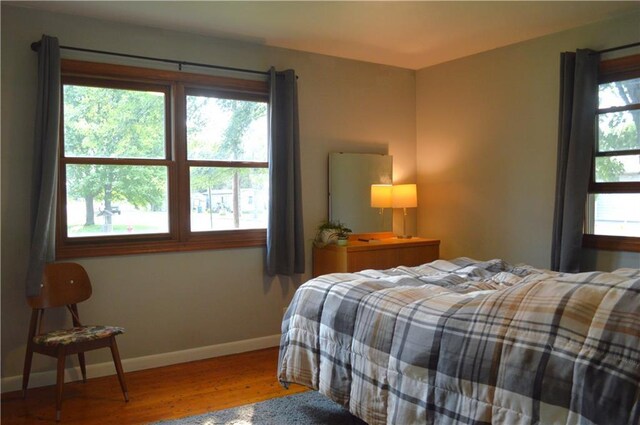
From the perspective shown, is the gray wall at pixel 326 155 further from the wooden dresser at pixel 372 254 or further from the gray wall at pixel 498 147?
the wooden dresser at pixel 372 254

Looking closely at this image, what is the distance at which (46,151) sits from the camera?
10.5 feet

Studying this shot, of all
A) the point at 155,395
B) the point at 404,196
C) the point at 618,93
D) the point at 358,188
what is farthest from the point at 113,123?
the point at 618,93

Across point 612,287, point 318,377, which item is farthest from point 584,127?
point 318,377

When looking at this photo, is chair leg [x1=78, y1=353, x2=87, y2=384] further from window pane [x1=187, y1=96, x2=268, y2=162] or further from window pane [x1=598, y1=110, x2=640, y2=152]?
window pane [x1=598, y1=110, x2=640, y2=152]

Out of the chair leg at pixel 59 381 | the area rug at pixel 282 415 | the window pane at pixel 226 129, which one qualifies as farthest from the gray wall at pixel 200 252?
the area rug at pixel 282 415

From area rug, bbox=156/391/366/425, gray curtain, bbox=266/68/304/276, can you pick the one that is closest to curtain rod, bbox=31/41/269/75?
gray curtain, bbox=266/68/304/276

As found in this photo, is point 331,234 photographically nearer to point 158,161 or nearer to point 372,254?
point 372,254

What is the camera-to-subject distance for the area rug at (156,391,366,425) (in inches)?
107

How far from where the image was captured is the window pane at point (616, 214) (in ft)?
11.3

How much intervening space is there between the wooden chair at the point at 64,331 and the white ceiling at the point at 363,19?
175 centimetres

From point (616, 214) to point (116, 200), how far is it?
3542 millimetres

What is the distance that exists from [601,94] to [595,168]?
0.52 m

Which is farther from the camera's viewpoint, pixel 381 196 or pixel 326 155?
pixel 381 196

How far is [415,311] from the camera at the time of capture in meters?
2.12
